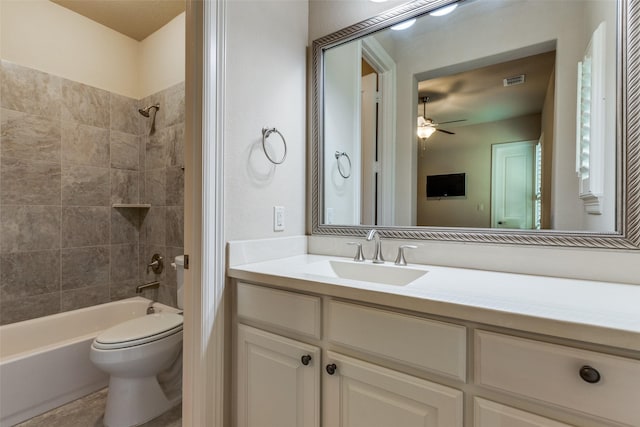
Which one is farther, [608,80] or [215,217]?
[215,217]

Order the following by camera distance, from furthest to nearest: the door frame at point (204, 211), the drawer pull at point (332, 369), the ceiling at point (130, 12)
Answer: the ceiling at point (130, 12) < the door frame at point (204, 211) < the drawer pull at point (332, 369)

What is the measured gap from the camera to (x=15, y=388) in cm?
151

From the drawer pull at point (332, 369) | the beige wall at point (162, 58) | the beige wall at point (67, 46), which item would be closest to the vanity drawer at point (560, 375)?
the drawer pull at point (332, 369)

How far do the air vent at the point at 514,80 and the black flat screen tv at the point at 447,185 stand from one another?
15.4 inches

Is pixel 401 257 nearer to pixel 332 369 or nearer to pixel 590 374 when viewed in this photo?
pixel 332 369

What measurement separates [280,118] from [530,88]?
105cm

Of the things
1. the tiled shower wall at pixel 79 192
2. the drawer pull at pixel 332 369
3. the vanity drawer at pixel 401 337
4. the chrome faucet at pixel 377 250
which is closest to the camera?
the vanity drawer at pixel 401 337

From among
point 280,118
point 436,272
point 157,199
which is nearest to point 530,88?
point 436,272

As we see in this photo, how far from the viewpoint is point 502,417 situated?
26.6 inches

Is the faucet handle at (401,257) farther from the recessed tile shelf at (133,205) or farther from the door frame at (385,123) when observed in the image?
the recessed tile shelf at (133,205)

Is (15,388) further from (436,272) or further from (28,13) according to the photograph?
(28,13)

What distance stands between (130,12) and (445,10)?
7.24 ft

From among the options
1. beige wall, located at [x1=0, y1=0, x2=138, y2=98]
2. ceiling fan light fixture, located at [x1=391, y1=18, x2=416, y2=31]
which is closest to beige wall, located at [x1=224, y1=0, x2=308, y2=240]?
ceiling fan light fixture, located at [x1=391, y1=18, x2=416, y2=31]

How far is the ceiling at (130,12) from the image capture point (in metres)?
2.07
